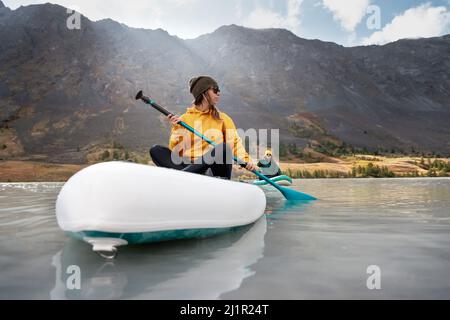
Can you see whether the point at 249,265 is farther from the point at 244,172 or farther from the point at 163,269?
the point at 244,172

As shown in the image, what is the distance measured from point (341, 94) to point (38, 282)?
88499 mm

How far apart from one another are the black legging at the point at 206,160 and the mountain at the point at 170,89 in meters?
32.7

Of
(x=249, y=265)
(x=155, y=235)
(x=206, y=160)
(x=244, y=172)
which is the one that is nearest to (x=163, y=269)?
(x=155, y=235)

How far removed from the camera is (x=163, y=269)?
7.88 ft

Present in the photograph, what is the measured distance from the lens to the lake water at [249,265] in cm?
200

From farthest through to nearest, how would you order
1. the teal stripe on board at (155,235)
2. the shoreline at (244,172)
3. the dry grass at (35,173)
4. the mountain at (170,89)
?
the mountain at (170,89), the dry grass at (35,173), the shoreline at (244,172), the teal stripe on board at (155,235)

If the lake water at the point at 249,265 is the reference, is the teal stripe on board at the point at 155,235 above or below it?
above

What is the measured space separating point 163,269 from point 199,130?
2243mm

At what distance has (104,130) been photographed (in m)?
46.7

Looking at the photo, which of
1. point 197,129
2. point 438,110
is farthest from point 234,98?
point 197,129

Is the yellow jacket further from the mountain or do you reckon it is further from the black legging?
the mountain

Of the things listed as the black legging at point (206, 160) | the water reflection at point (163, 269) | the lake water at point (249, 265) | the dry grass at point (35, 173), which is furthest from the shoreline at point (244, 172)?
the water reflection at point (163, 269)

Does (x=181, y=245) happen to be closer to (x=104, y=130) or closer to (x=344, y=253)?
(x=344, y=253)

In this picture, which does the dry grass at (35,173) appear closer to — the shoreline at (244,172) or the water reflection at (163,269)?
the shoreline at (244,172)
